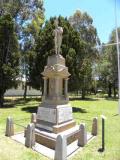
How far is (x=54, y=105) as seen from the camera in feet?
33.8

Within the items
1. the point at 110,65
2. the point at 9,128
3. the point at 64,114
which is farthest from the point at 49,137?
the point at 110,65

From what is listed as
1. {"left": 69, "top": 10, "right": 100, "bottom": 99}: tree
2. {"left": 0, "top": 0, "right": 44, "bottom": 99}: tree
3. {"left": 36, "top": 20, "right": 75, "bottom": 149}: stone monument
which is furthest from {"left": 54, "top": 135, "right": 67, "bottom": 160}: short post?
{"left": 69, "top": 10, "right": 100, "bottom": 99}: tree

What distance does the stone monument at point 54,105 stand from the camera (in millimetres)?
9922

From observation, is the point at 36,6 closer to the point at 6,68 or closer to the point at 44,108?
the point at 6,68

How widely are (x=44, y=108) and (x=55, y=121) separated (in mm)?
992

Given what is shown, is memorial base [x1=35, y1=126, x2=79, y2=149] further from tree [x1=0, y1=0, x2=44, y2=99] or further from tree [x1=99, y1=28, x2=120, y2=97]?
tree [x1=99, y1=28, x2=120, y2=97]

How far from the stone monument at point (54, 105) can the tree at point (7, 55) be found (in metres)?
11.3

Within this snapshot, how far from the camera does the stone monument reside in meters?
9.92

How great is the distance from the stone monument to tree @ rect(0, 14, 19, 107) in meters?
11.3

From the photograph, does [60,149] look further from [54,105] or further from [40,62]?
[40,62]

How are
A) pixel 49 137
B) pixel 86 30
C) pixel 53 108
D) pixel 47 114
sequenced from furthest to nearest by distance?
pixel 86 30 → pixel 47 114 → pixel 53 108 → pixel 49 137

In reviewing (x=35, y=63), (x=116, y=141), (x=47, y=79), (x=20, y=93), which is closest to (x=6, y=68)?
(x=35, y=63)

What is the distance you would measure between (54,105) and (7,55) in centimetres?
1431

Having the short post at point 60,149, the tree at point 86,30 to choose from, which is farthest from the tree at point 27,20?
the short post at point 60,149
